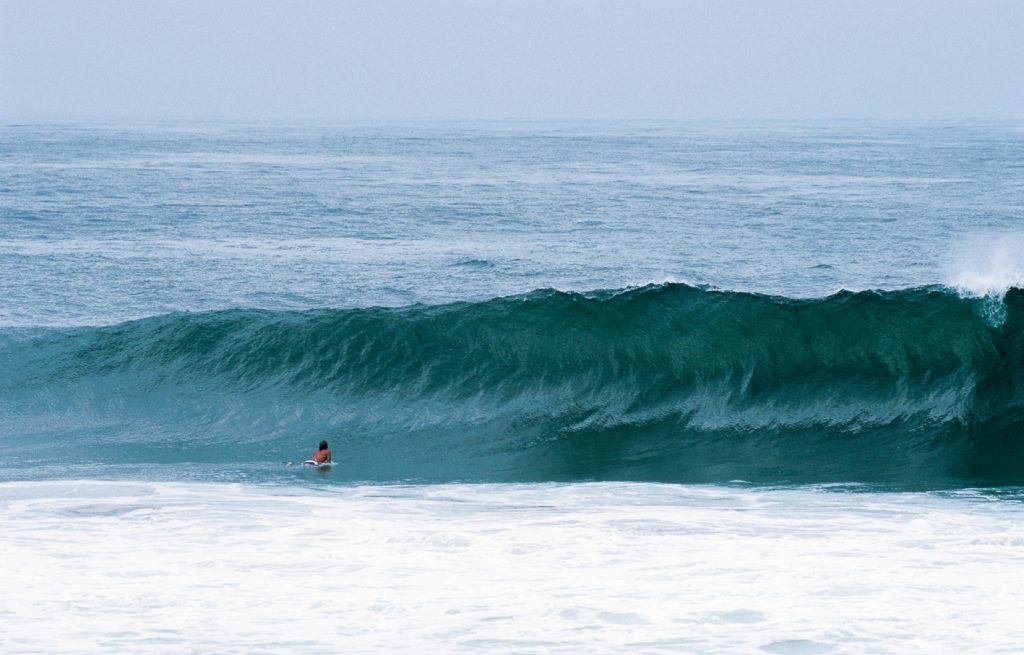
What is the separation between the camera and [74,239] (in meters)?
28.9

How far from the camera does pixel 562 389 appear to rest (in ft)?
53.2

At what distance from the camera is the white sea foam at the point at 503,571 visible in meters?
7.73

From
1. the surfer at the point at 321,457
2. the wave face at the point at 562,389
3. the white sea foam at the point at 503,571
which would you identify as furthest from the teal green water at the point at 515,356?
the white sea foam at the point at 503,571

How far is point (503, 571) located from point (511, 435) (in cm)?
555

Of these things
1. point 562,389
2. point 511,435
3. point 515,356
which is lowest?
point 511,435

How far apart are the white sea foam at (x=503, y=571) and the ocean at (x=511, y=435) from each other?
37mm

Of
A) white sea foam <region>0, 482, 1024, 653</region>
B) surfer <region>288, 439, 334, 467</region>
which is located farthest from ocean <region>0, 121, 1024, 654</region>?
surfer <region>288, 439, 334, 467</region>

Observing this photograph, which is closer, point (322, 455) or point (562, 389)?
point (322, 455)

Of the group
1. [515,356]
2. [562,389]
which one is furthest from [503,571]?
[515,356]

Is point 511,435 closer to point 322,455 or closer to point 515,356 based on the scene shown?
point 515,356

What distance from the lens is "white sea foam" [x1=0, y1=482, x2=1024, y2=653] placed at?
304 inches

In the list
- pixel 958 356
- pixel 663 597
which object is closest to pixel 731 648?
pixel 663 597

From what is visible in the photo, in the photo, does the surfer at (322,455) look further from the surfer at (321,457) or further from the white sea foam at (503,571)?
the white sea foam at (503,571)

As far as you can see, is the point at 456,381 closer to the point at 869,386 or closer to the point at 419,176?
the point at 869,386
